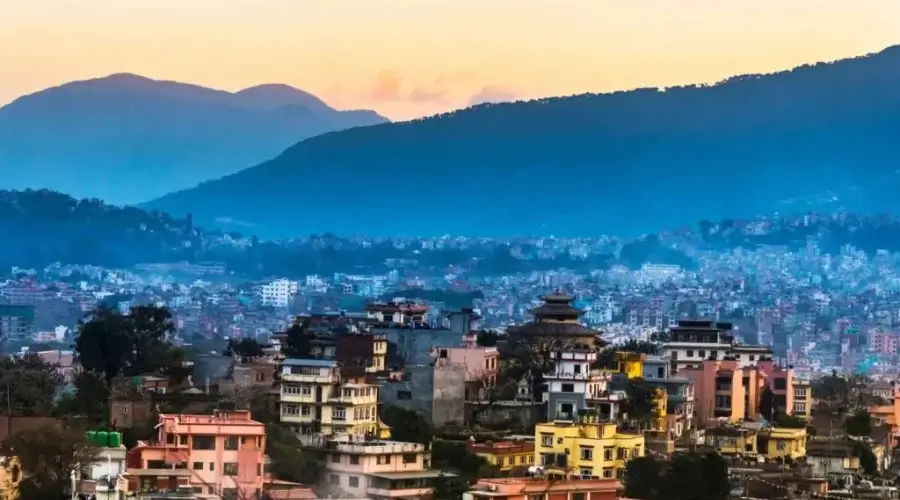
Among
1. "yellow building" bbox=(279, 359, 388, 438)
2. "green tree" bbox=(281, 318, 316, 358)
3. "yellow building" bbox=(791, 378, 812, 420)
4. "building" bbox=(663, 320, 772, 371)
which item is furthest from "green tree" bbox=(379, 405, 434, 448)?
"yellow building" bbox=(791, 378, 812, 420)

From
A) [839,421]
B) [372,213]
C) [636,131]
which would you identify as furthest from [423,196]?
[839,421]

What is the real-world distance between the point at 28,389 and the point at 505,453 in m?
5.73

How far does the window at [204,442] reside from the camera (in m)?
19.7

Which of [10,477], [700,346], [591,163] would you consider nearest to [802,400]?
[700,346]

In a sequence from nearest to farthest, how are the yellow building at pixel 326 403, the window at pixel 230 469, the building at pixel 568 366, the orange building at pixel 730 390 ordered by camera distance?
1. the window at pixel 230 469
2. the yellow building at pixel 326 403
3. the building at pixel 568 366
4. the orange building at pixel 730 390

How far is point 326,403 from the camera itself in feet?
78.9

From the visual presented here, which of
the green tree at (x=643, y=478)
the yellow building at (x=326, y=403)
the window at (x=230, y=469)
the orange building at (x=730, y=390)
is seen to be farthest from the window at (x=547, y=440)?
the orange building at (x=730, y=390)

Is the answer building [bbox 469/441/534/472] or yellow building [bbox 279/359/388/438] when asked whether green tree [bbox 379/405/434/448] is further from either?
building [bbox 469/441/534/472]

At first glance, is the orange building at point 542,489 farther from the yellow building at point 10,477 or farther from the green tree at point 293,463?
the yellow building at point 10,477

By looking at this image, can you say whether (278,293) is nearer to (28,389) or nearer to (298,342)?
(298,342)

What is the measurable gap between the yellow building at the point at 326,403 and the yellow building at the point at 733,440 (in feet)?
13.8

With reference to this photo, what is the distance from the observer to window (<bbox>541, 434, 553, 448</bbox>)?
2323cm

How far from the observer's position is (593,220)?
526ft

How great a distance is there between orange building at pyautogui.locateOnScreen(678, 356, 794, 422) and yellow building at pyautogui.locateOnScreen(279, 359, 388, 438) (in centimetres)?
633
